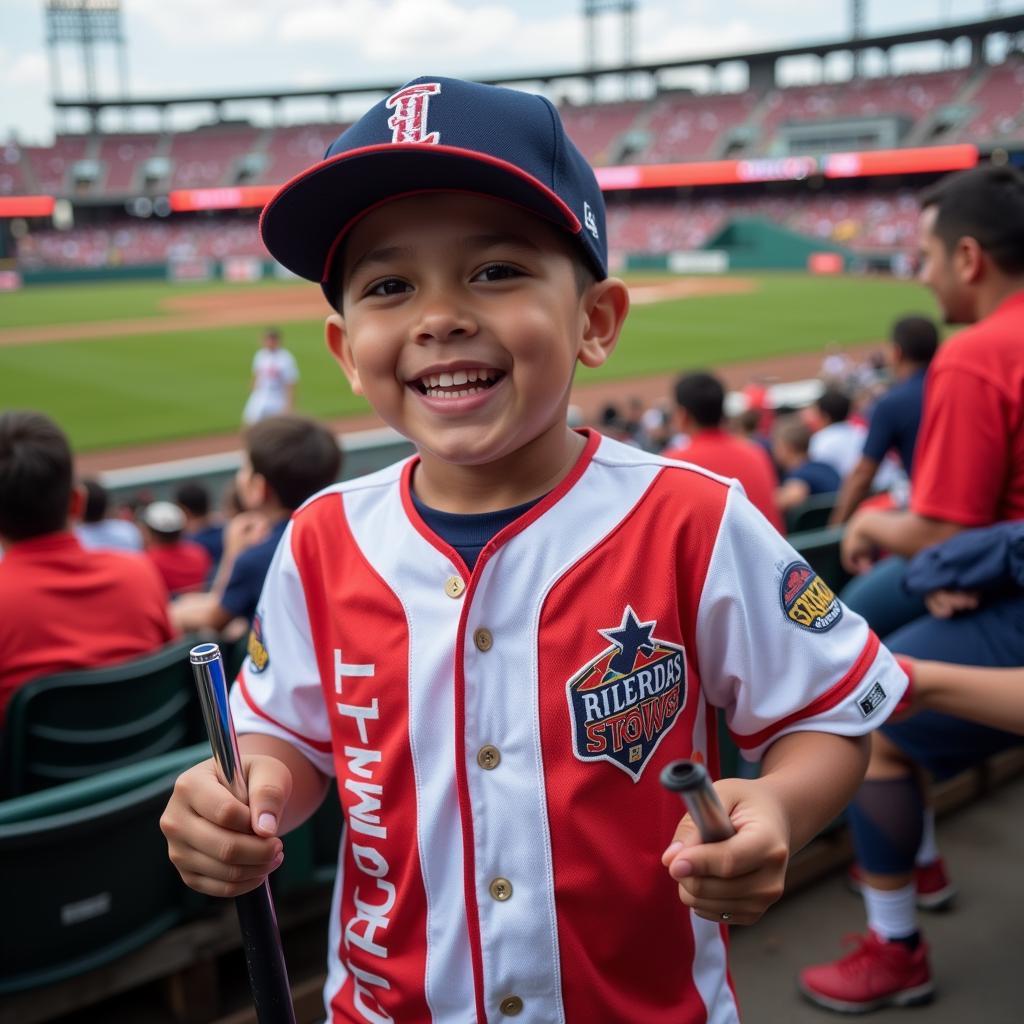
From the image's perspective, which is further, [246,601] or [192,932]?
[246,601]

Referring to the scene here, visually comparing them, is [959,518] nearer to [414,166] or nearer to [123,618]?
[414,166]

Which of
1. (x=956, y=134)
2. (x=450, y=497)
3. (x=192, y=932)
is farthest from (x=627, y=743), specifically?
(x=956, y=134)

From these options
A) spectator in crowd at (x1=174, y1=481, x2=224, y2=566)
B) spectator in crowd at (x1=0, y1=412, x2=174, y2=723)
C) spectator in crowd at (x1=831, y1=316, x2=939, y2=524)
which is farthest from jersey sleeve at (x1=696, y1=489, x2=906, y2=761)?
spectator in crowd at (x1=174, y1=481, x2=224, y2=566)

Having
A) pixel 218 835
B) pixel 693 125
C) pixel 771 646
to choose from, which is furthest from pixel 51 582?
pixel 693 125

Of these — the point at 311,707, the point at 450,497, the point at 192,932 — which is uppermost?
the point at 450,497

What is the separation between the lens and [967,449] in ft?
7.50

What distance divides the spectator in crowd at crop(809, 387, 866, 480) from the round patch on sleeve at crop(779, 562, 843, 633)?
5434mm

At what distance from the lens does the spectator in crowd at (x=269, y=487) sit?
135 inches

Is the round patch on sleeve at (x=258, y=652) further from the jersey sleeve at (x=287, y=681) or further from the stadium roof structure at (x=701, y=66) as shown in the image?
the stadium roof structure at (x=701, y=66)

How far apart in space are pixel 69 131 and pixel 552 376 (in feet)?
246

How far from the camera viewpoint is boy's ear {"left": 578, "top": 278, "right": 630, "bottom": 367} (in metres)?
1.47

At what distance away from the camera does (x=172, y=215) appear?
59.4m

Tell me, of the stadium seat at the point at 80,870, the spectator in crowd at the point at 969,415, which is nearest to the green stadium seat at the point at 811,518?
the spectator in crowd at the point at 969,415

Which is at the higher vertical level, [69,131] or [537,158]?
[69,131]
